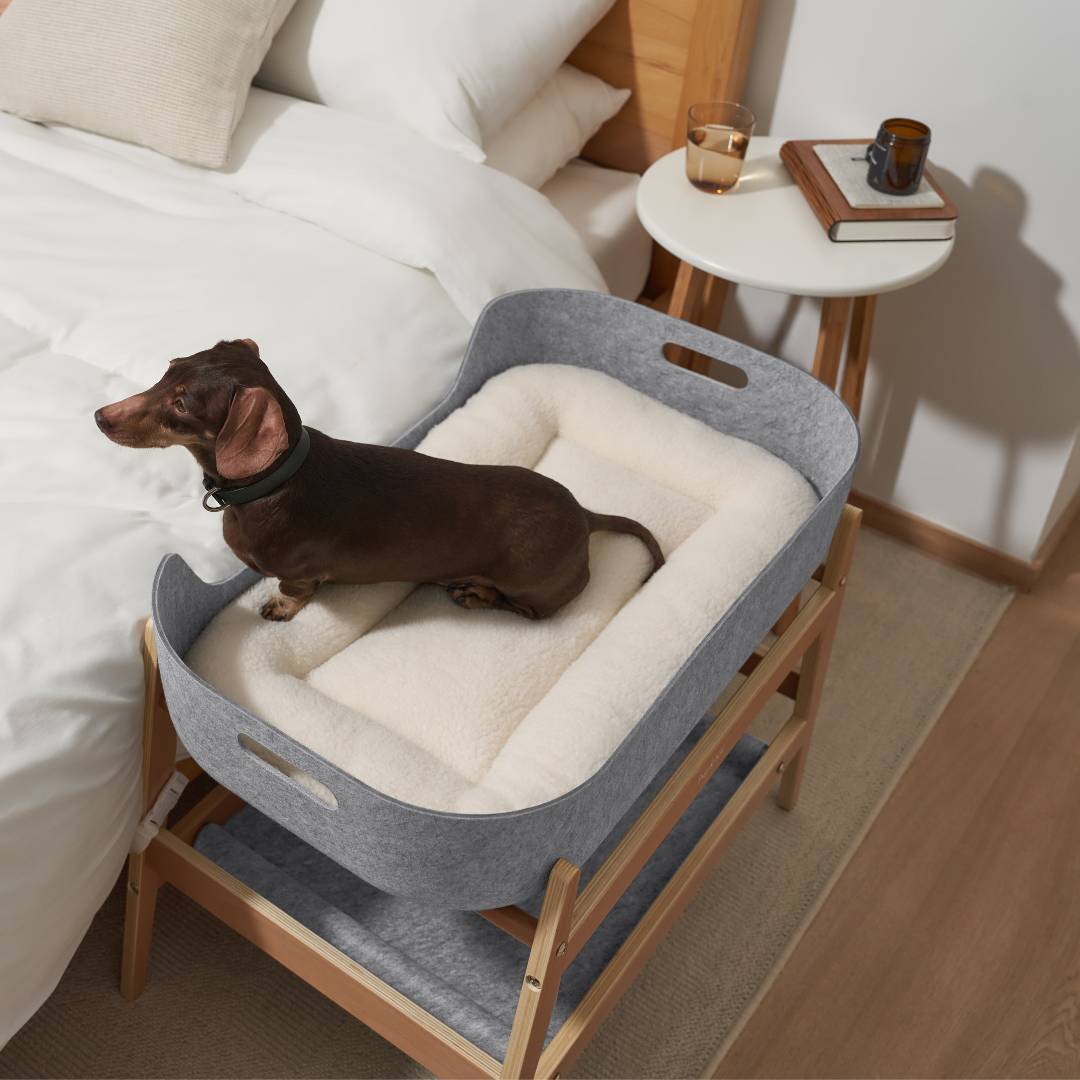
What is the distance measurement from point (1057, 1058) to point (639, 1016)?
0.52m

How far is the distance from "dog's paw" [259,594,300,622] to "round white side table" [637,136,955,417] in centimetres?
76

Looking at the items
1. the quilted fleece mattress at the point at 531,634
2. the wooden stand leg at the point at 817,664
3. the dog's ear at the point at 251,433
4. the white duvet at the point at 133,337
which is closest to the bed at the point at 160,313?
the white duvet at the point at 133,337

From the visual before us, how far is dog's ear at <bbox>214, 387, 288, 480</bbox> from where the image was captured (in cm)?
97

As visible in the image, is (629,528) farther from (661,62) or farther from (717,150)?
(661,62)

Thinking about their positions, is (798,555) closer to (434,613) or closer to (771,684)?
(771,684)

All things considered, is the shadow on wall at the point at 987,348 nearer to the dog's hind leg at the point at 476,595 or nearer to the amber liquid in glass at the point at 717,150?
the amber liquid in glass at the point at 717,150

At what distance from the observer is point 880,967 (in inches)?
59.0

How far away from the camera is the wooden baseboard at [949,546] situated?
2033 mm

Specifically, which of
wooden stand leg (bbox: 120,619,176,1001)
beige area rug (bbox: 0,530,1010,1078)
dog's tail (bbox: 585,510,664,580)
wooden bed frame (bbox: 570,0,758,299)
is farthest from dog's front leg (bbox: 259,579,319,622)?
wooden bed frame (bbox: 570,0,758,299)

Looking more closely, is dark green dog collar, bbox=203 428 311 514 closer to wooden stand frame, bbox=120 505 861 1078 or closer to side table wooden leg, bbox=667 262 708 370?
wooden stand frame, bbox=120 505 861 1078

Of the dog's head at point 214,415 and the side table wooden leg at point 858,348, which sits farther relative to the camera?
the side table wooden leg at point 858,348

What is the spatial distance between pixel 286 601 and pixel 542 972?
44 cm

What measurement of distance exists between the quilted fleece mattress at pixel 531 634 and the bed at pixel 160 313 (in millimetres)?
120

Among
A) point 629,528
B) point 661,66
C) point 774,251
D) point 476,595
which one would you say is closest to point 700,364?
point 774,251
